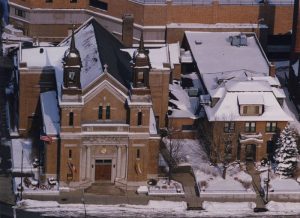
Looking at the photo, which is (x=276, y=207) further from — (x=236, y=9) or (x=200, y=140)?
(x=236, y=9)

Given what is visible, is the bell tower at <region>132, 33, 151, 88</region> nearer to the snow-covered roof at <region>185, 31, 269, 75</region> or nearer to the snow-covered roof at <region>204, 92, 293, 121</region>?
the snow-covered roof at <region>204, 92, 293, 121</region>

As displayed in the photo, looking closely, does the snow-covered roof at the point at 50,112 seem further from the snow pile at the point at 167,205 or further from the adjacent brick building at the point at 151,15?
the adjacent brick building at the point at 151,15

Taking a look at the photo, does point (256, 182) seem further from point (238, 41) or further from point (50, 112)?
point (238, 41)

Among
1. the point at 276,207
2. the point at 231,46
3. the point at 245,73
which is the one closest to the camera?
the point at 276,207

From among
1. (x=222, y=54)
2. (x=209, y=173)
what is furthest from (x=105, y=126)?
(x=222, y=54)

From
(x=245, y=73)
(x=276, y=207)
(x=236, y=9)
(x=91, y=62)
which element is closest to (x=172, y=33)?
(x=236, y=9)

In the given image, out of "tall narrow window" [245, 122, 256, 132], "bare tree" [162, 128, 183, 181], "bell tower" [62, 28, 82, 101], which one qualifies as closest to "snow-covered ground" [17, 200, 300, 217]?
"bare tree" [162, 128, 183, 181]
